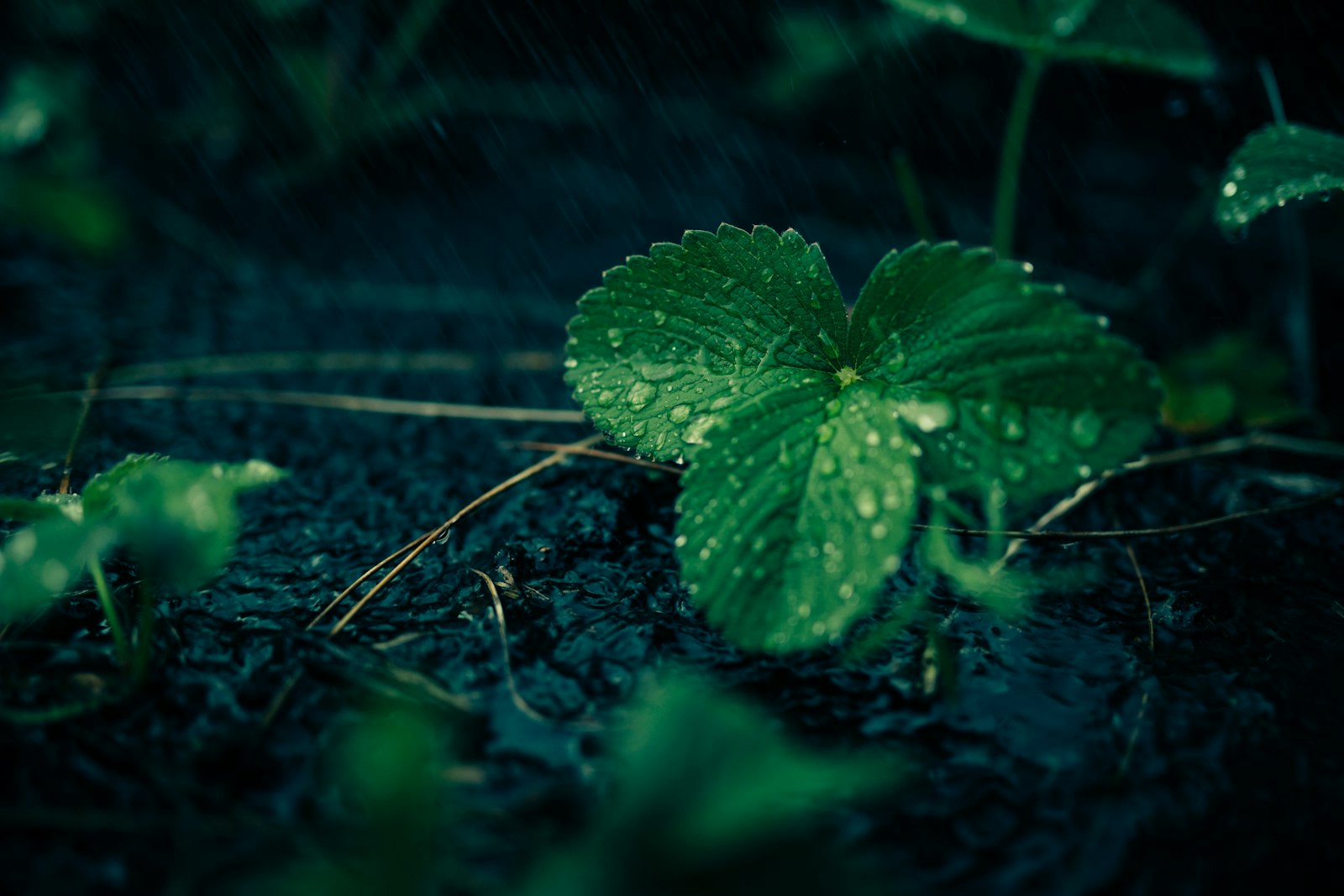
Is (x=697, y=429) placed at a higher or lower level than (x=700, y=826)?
higher

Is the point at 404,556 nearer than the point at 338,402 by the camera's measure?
Yes

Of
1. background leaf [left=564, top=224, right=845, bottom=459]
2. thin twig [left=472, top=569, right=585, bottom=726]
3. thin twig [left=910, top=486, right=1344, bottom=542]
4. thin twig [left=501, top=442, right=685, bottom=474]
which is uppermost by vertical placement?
background leaf [left=564, top=224, right=845, bottom=459]

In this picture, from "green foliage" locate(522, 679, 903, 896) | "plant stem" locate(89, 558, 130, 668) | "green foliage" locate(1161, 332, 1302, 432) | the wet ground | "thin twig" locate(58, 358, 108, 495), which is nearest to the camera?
"green foliage" locate(522, 679, 903, 896)

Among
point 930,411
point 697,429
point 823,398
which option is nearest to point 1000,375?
point 930,411

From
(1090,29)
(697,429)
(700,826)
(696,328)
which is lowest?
(700,826)

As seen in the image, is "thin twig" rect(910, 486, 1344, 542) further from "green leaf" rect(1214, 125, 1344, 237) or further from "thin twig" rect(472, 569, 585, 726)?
"thin twig" rect(472, 569, 585, 726)

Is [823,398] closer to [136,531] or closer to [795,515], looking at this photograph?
[795,515]

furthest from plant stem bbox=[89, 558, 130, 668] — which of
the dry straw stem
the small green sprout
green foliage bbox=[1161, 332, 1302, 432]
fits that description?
green foliage bbox=[1161, 332, 1302, 432]

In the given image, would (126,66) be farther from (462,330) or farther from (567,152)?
(462,330)
